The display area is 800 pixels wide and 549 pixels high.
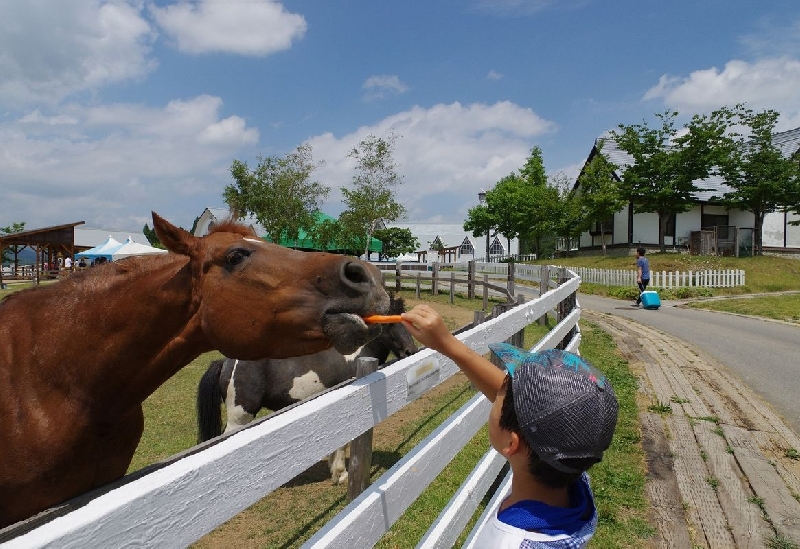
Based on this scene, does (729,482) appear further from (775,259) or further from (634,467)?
(775,259)

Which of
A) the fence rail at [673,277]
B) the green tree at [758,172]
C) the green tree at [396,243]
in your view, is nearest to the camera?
the fence rail at [673,277]

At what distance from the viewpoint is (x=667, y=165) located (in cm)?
3075

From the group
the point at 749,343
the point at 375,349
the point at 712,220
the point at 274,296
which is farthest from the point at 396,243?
the point at 274,296

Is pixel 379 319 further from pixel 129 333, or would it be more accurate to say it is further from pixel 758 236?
pixel 758 236

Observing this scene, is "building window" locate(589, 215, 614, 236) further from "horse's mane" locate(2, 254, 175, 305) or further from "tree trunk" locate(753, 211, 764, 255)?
"horse's mane" locate(2, 254, 175, 305)

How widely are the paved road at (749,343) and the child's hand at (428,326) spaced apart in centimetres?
528

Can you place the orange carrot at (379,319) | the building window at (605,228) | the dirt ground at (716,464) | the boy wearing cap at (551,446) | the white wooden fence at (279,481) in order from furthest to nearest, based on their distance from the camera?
the building window at (605,228) < the dirt ground at (716,464) < the orange carrot at (379,319) < the boy wearing cap at (551,446) < the white wooden fence at (279,481)

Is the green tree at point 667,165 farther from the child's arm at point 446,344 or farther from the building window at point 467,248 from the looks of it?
the building window at point 467,248

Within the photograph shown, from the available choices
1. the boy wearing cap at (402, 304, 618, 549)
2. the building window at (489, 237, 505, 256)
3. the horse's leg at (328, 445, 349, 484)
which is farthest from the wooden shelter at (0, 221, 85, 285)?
the building window at (489, 237, 505, 256)

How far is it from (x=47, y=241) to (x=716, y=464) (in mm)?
37937

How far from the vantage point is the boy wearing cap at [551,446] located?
1446 millimetres

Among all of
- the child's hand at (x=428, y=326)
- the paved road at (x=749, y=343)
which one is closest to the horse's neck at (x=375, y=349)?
the child's hand at (x=428, y=326)

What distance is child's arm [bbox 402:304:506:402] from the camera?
2008mm

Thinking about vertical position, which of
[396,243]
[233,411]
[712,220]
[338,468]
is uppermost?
[712,220]
